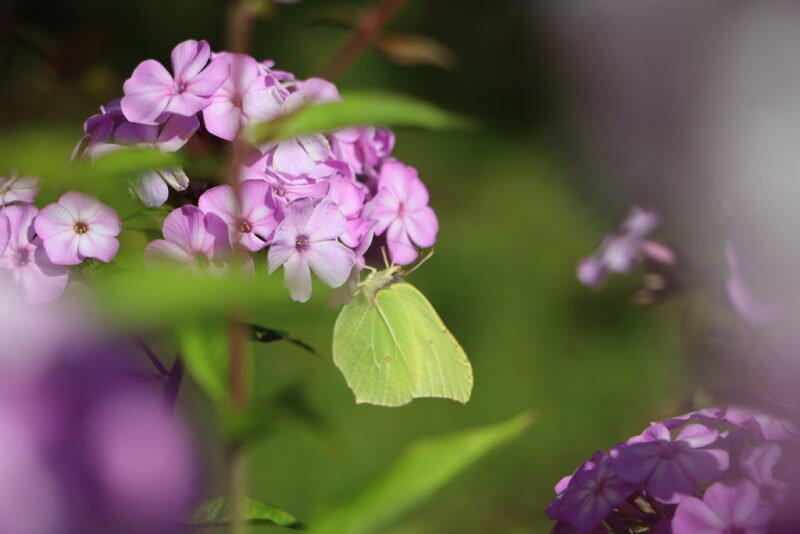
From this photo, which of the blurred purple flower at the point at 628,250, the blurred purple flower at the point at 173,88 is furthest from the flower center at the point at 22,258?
the blurred purple flower at the point at 628,250

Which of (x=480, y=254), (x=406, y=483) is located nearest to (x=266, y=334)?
(x=406, y=483)

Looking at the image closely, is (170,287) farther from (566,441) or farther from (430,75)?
(430,75)

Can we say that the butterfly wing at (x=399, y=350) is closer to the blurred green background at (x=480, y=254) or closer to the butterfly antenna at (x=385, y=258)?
the butterfly antenna at (x=385, y=258)

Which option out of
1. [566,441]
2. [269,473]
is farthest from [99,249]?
[566,441]

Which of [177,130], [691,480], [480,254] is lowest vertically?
[480,254]

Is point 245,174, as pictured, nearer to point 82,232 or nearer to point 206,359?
point 82,232
